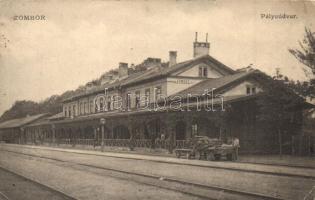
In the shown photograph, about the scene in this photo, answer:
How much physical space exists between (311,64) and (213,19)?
4631 mm

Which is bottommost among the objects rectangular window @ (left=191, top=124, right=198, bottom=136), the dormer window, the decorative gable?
rectangular window @ (left=191, top=124, right=198, bottom=136)

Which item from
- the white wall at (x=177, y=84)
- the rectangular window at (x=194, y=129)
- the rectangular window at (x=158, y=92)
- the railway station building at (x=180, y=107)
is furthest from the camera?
the rectangular window at (x=158, y=92)

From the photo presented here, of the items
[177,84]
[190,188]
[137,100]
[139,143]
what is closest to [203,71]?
[177,84]

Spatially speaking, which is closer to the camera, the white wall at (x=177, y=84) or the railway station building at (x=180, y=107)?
the railway station building at (x=180, y=107)

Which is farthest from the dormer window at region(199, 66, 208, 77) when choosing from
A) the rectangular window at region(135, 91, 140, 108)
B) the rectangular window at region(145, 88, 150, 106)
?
the rectangular window at region(135, 91, 140, 108)

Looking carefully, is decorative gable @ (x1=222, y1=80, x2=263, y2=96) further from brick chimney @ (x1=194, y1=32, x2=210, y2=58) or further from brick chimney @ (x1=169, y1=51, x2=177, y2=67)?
brick chimney @ (x1=169, y1=51, x2=177, y2=67)

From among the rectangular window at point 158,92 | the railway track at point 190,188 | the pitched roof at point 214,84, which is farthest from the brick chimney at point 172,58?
the railway track at point 190,188

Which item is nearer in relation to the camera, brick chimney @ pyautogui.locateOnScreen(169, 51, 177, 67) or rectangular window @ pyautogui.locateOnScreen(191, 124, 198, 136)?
rectangular window @ pyautogui.locateOnScreen(191, 124, 198, 136)

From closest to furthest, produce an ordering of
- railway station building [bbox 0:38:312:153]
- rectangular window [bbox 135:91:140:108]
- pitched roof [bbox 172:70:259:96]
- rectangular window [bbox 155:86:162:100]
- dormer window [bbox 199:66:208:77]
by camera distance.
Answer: railway station building [bbox 0:38:312:153]
pitched roof [bbox 172:70:259:96]
dormer window [bbox 199:66:208:77]
rectangular window [bbox 155:86:162:100]
rectangular window [bbox 135:91:140:108]

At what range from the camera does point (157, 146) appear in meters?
26.6

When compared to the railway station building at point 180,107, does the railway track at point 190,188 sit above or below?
below

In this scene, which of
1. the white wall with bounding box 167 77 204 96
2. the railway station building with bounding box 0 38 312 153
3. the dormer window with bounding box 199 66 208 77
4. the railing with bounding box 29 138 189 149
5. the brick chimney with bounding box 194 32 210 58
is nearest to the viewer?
the railway station building with bounding box 0 38 312 153

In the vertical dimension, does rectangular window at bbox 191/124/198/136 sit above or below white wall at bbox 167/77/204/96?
below

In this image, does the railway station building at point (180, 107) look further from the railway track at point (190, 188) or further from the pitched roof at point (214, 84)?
the railway track at point (190, 188)
